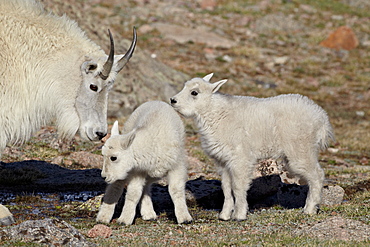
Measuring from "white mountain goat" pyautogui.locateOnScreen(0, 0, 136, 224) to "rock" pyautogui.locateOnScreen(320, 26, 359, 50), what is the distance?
29.1 m

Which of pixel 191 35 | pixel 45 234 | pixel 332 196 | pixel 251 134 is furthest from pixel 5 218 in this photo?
pixel 191 35

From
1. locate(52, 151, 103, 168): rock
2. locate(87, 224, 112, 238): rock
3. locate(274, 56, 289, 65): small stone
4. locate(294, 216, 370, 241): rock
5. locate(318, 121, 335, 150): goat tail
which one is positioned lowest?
locate(52, 151, 103, 168): rock

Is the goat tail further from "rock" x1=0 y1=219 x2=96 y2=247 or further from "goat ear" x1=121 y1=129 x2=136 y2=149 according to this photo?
"rock" x1=0 y1=219 x2=96 y2=247

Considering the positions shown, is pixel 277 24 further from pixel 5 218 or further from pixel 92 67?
pixel 5 218

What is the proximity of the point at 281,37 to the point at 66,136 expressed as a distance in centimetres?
3009

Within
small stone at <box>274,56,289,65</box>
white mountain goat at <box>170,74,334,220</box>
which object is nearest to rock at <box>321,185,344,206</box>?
white mountain goat at <box>170,74,334,220</box>

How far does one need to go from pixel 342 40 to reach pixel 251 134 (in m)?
28.8

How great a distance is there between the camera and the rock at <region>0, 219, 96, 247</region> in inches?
262

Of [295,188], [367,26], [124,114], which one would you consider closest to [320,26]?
[367,26]

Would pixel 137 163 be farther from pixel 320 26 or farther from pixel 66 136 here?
pixel 320 26

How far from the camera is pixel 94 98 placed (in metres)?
8.48

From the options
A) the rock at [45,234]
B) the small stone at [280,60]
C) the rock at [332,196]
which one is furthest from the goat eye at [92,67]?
the small stone at [280,60]

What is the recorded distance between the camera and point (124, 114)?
19625mm

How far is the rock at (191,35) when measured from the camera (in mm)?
32750
